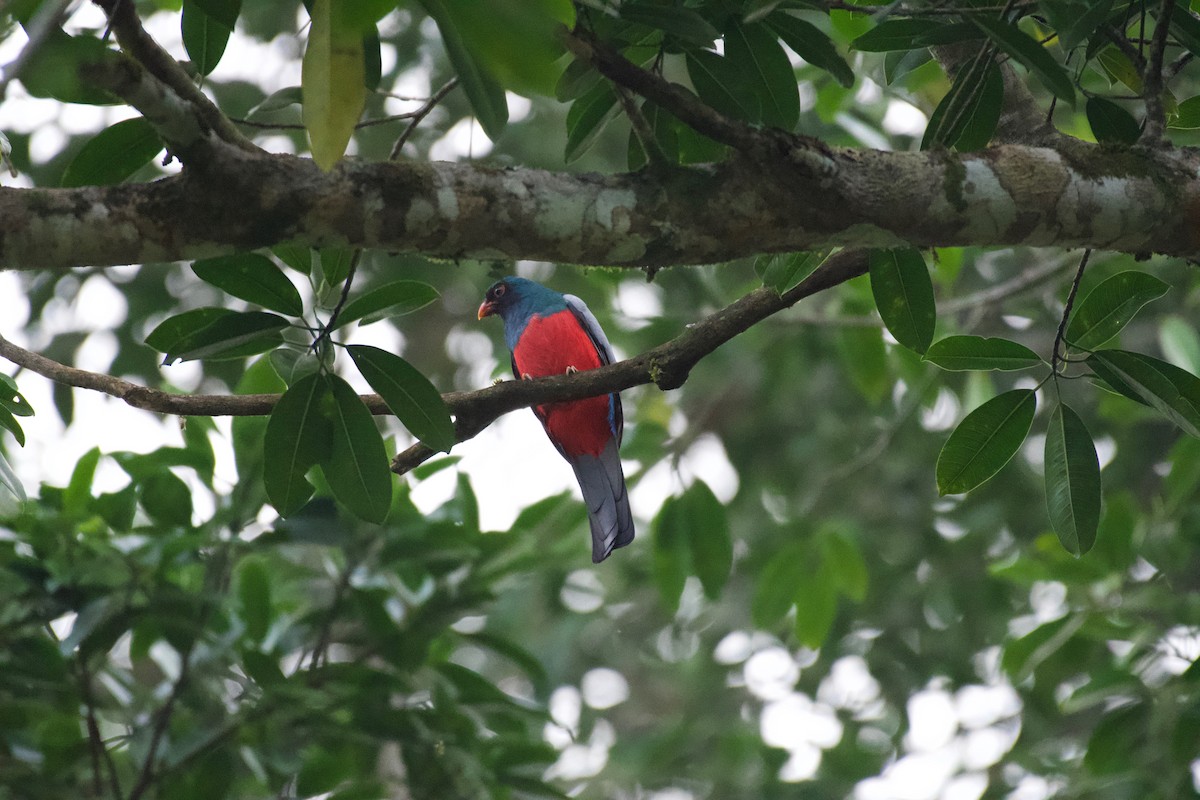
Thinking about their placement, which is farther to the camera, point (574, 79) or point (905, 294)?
point (905, 294)

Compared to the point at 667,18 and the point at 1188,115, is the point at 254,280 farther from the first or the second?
the point at 1188,115

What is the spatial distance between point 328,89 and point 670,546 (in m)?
3.68

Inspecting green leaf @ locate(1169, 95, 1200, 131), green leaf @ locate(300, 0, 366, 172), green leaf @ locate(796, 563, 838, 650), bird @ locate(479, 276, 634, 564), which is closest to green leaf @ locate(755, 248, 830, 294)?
green leaf @ locate(1169, 95, 1200, 131)

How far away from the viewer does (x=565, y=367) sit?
18.2 feet

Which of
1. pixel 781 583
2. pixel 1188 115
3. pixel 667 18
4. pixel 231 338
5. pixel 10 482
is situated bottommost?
pixel 10 482

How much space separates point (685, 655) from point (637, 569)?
1936 mm

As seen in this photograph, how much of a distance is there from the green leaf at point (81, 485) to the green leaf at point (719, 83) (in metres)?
2.76

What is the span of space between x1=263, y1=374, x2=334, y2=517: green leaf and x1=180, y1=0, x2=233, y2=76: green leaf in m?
0.82

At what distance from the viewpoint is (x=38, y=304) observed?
19.9ft

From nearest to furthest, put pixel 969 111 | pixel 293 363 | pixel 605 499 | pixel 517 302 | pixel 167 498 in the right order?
pixel 293 363
pixel 969 111
pixel 167 498
pixel 605 499
pixel 517 302

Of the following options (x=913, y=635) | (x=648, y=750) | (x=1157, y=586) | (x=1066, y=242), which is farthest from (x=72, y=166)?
(x=913, y=635)

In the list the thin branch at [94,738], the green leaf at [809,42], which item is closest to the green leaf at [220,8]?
the green leaf at [809,42]

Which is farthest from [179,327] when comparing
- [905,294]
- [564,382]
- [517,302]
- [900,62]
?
[517,302]

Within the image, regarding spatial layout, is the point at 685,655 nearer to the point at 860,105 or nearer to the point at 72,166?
the point at 860,105
